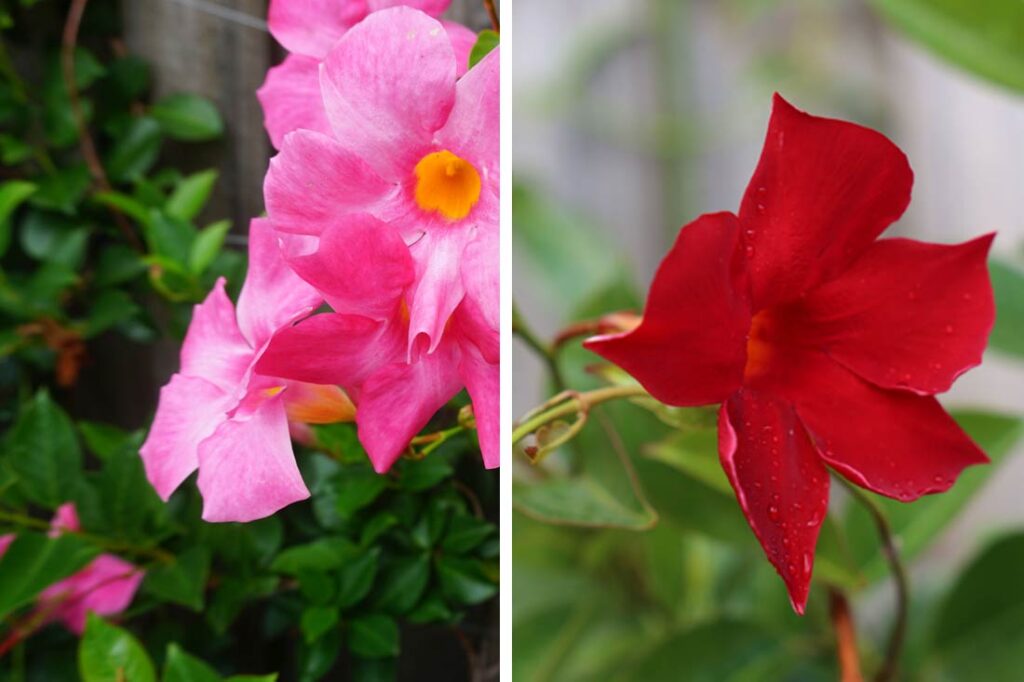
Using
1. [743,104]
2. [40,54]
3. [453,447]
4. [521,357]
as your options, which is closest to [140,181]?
[40,54]

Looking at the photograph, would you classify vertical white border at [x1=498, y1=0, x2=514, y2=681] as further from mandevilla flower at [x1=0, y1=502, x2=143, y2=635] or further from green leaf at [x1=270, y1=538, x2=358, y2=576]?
mandevilla flower at [x1=0, y1=502, x2=143, y2=635]

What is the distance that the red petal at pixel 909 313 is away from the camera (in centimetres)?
23

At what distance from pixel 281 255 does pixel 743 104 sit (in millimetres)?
629

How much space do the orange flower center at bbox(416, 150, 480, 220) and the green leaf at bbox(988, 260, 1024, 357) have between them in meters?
0.19

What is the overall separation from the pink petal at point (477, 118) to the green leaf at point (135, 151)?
0.16 meters

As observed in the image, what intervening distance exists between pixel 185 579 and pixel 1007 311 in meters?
0.32

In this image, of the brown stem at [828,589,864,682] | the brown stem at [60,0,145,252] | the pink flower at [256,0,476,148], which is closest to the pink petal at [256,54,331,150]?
the pink flower at [256,0,476,148]

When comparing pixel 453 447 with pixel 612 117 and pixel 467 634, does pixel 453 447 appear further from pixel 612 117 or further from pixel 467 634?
pixel 612 117

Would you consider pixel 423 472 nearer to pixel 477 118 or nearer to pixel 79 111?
pixel 477 118

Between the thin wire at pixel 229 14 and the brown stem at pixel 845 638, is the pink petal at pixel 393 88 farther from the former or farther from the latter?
the brown stem at pixel 845 638

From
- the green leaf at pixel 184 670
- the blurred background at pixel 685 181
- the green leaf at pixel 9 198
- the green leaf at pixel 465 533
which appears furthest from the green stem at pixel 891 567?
the green leaf at pixel 9 198

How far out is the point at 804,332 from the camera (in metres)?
0.24

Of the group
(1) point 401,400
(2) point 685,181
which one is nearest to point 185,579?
(1) point 401,400

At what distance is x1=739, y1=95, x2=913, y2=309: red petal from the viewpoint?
0.22 metres
